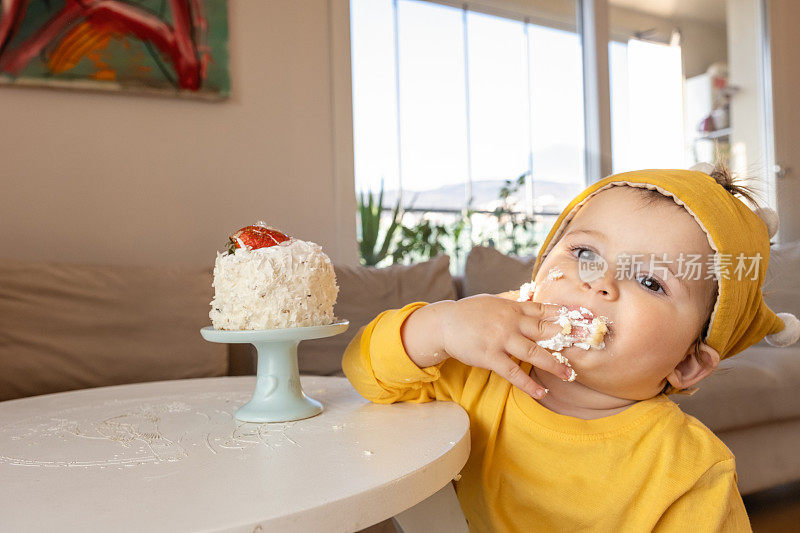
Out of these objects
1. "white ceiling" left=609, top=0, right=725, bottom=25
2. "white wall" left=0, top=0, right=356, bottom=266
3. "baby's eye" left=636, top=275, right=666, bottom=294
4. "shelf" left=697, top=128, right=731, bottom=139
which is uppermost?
"white ceiling" left=609, top=0, right=725, bottom=25

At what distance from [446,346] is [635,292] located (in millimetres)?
273

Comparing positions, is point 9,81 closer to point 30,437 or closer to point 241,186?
point 241,186

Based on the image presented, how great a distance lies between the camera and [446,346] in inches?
34.2

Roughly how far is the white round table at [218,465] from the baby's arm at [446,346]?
0.15ft

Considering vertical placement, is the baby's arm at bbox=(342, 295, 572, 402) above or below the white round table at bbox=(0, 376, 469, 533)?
above

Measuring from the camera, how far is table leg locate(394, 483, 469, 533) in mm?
821

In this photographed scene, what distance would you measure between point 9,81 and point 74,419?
6.09 ft

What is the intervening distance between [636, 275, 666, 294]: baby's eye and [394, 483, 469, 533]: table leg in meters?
0.39

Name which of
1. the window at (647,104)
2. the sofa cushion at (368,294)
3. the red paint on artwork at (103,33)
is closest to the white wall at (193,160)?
the red paint on artwork at (103,33)

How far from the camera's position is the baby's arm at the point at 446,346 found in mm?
809

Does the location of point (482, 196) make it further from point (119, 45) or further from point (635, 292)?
point (635, 292)

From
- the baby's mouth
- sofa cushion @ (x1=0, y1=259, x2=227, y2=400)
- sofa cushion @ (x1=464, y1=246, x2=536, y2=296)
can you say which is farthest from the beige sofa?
the baby's mouth

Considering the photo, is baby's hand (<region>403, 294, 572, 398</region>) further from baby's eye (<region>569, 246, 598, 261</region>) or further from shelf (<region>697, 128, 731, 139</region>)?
shelf (<region>697, 128, 731, 139</region>)

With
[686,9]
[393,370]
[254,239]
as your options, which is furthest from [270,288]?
[686,9]
